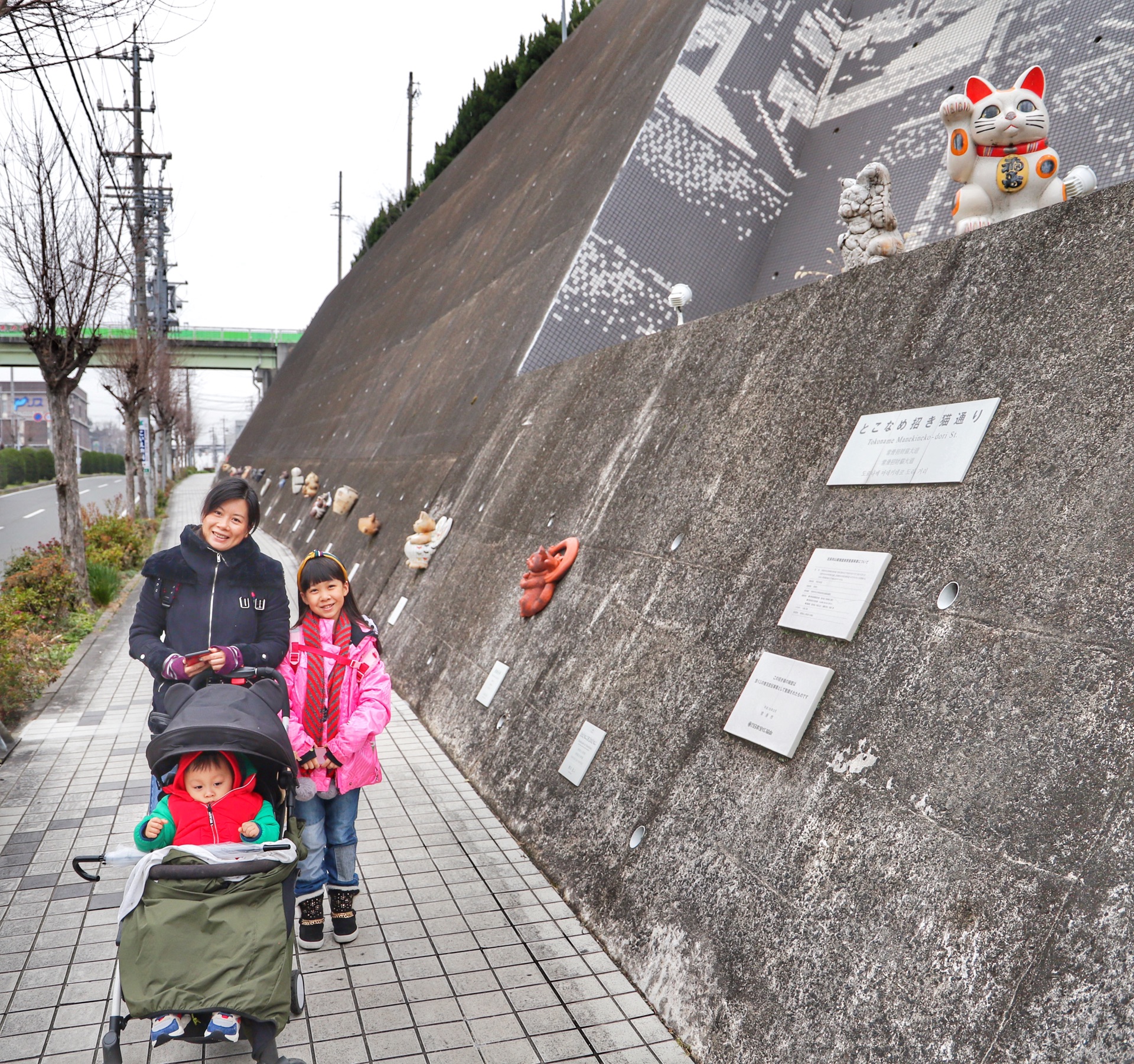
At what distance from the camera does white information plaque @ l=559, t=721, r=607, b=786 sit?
4734mm

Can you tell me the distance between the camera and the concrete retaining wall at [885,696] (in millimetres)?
2479

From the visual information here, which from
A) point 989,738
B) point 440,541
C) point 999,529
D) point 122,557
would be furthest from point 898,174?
point 122,557

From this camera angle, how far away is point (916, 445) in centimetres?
373

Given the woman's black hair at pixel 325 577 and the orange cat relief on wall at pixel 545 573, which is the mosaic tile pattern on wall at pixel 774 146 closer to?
the orange cat relief on wall at pixel 545 573

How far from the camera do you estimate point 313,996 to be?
3619 mm

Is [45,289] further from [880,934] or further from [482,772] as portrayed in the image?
[880,934]

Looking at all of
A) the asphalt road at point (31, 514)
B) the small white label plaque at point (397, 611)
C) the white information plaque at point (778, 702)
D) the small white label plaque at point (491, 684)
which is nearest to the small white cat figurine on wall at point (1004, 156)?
the white information plaque at point (778, 702)

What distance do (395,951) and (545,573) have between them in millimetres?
2835

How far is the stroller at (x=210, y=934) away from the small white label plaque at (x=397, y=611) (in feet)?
19.5

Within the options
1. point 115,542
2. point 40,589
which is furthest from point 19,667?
point 115,542

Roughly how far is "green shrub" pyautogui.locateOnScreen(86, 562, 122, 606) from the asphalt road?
2.50 metres

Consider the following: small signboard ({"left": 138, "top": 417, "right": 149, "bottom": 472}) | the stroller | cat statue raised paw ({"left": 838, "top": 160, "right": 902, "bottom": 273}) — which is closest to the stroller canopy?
the stroller

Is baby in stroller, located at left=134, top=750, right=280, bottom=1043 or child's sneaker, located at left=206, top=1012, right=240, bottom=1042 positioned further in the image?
baby in stroller, located at left=134, top=750, right=280, bottom=1043

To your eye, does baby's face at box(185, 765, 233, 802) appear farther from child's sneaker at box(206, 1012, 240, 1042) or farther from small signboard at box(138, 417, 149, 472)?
small signboard at box(138, 417, 149, 472)
